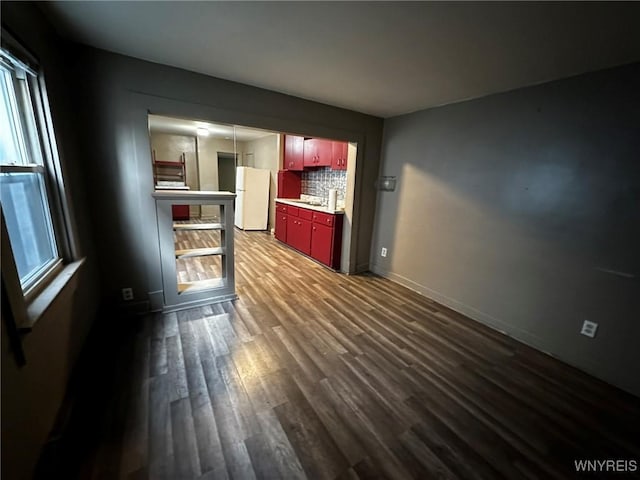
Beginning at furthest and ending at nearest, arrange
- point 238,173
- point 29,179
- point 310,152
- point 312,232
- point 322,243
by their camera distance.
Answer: point 238,173, point 310,152, point 312,232, point 322,243, point 29,179

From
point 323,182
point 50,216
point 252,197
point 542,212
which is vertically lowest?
point 252,197

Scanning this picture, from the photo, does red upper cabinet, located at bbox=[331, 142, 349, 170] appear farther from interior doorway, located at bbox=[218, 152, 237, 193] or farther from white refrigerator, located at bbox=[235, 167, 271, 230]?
interior doorway, located at bbox=[218, 152, 237, 193]

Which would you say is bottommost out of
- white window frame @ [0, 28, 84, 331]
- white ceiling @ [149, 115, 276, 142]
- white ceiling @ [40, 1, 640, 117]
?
white window frame @ [0, 28, 84, 331]

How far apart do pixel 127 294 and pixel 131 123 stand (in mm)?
1498

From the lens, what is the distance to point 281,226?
526 cm

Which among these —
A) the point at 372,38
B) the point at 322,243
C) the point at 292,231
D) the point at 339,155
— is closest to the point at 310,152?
the point at 339,155

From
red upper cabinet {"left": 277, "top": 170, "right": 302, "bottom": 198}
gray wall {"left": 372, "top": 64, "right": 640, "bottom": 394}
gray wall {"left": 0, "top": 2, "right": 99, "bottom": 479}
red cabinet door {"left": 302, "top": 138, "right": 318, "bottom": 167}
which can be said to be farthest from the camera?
red upper cabinet {"left": 277, "top": 170, "right": 302, "bottom": 198}

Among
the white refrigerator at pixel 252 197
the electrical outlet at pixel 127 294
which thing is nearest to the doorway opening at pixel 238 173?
the white refrigerator at pixel 252 197

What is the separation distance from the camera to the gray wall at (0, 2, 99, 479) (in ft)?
3.16

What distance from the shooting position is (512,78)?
2.12 metres

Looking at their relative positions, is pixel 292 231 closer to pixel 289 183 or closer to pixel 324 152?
pixel 289 183

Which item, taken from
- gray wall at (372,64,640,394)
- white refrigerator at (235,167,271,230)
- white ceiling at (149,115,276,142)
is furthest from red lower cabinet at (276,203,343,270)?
white ceiling at (149,115,276,142)

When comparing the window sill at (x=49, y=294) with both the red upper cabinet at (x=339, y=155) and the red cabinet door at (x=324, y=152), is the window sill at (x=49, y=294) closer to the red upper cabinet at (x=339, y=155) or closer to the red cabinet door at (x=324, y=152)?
the red upper cabinet at (x=339, y=155)

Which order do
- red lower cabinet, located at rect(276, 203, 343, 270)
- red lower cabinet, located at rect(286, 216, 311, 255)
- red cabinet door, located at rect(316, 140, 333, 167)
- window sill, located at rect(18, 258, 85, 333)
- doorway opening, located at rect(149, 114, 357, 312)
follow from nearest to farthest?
window sill, located at rect(18, 258, 85, 333) → red lower cabinet, located at rect(276, 203, 343, 270) → doorway opening, located at rect(149, 114, 357, 312) → red cabinet door, located at rect(316, 140, 333, 167) → red lower cabinet, located at rect(286, 216, 311, 255)
